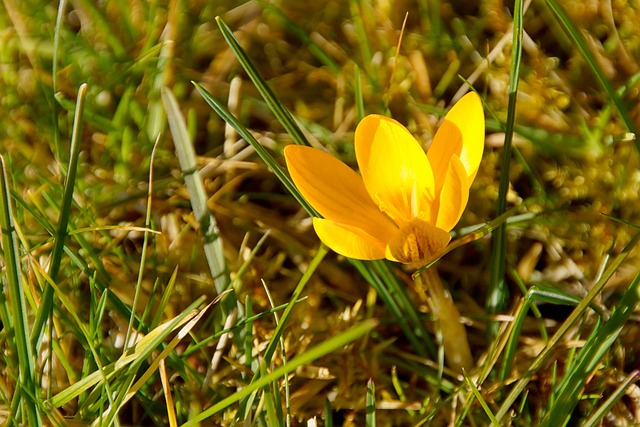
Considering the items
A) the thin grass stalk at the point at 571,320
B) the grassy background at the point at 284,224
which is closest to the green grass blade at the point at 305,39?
the grassy background at the point at 284,224

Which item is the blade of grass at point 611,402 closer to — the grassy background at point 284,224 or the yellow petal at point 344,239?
the grassy background at point 284,224

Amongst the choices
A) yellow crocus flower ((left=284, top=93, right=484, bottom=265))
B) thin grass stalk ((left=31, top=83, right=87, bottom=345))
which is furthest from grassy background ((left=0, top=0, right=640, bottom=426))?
yellow crocus flower ((left=284, top=93, right=484, bottom=265))

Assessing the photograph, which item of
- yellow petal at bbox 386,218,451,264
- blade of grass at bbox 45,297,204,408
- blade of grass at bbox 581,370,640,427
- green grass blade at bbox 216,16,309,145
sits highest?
green grass blade at bbox 216,16,309,145

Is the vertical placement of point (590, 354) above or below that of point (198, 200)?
below

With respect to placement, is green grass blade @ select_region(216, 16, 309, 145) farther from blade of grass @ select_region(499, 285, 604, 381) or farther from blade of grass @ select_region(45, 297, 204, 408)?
blade of grass @ select_region(499, 285, 604, 381)

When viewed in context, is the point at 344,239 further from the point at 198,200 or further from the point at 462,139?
the point at 198,200

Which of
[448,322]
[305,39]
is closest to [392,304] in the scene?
[448,322]

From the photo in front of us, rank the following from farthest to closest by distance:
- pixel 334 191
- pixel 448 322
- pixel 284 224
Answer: pixel 284 224 → pixel 448 322 → pixel 334 191
